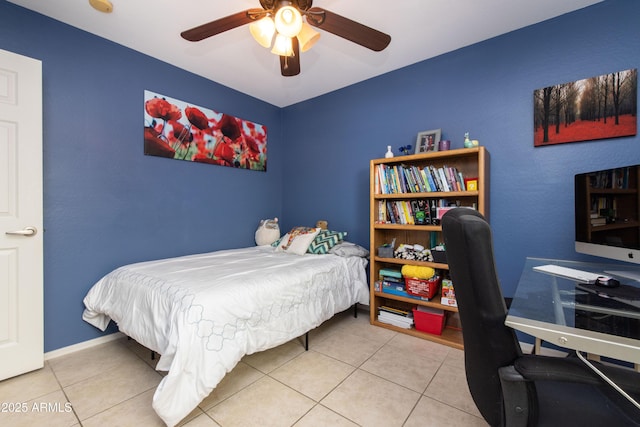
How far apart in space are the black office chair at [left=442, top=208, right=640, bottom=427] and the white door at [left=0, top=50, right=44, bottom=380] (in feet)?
8.34

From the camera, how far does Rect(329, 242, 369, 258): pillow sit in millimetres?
2689

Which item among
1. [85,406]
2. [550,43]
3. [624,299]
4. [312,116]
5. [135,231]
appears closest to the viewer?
[624,299]

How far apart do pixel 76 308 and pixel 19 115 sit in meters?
1.43

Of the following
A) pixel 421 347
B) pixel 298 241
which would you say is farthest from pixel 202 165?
pixel 421 347

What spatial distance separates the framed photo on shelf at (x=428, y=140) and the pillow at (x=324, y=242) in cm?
117

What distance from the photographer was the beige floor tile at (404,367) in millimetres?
1740

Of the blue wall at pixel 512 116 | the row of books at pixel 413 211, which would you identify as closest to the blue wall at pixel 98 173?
the blue wall at pixel 512 116

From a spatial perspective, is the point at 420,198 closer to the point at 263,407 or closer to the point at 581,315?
the point at 581,315

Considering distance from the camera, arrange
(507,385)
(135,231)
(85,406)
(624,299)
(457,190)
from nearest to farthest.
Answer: (507,385), (624,299), (85,406), (457,190), (135,231)

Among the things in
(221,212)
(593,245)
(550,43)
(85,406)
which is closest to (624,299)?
(593,245)

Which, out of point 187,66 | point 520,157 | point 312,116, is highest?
point 187,66

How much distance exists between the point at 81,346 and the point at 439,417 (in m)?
2.61

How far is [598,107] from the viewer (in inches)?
73.8

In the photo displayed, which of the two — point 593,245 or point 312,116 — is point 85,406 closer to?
point 593,245
